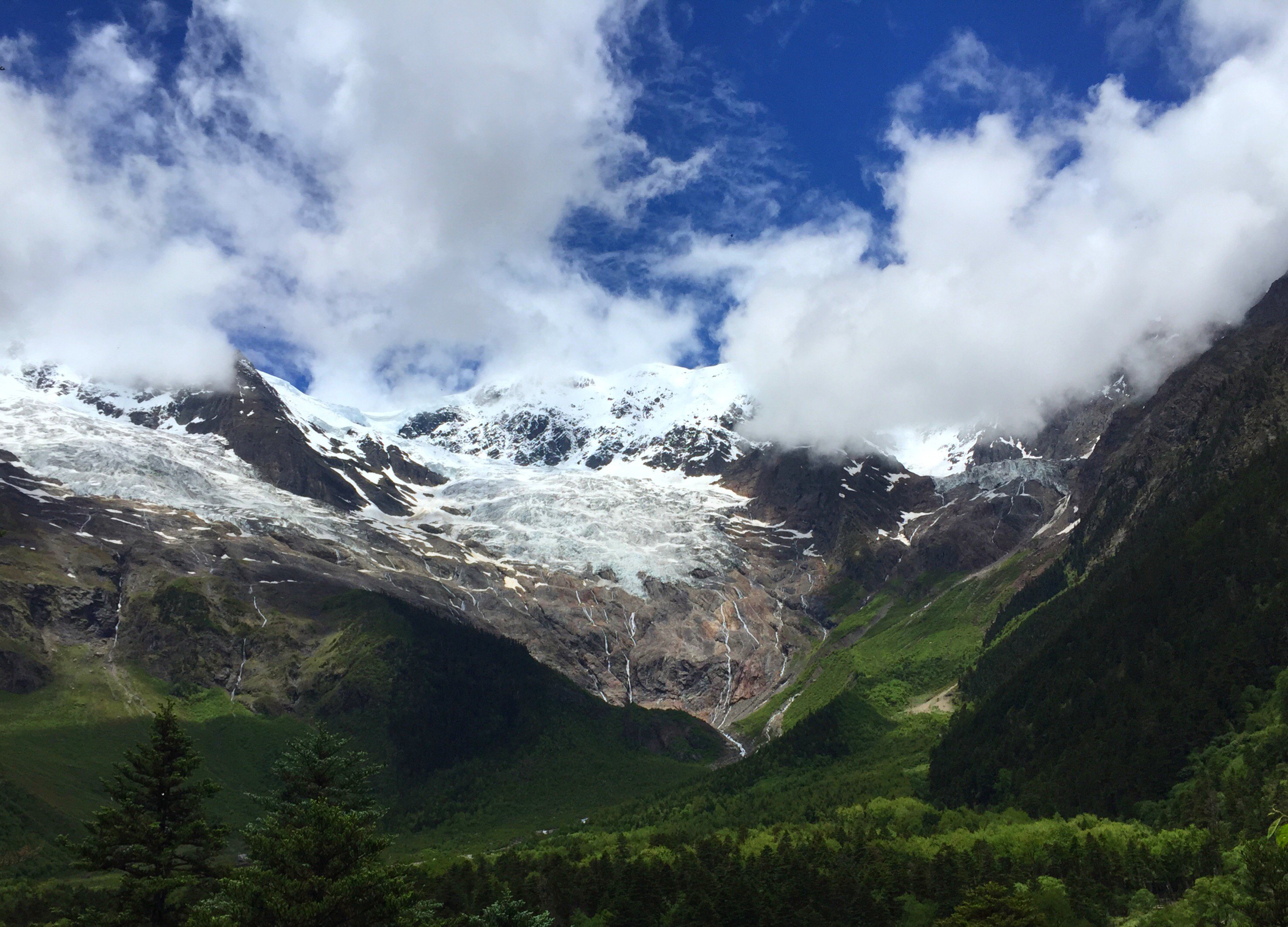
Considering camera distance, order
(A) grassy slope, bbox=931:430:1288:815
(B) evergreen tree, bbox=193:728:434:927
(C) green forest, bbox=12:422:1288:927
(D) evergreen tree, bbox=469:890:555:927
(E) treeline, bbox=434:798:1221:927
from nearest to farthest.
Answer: (B) evergreen tree, bbox=193:728:434:927 → (D) evergreen tree, bbox=469:890:555:927 → (C) green forest, bbox=12:422:1288:927 → (E) treeline, bbox=434:798:1221:927 → (A) grassy slope, bbox=931:430:1288:815

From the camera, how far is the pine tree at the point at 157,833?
55000 millimetres

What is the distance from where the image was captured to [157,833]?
187 feet

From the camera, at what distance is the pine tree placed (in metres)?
55.0

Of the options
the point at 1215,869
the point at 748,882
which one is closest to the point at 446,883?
the point at 748,882

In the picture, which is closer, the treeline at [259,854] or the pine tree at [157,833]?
the treeline at [259,854]

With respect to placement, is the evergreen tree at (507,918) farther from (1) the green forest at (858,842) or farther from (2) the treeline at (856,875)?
(2) the treeline at (856,875)

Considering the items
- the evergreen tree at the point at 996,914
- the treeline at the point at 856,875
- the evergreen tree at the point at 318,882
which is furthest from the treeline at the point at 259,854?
the treeline at the point at 856,875

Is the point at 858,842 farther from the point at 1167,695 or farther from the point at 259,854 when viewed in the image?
the point at 259,854

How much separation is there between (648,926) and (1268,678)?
118531mm

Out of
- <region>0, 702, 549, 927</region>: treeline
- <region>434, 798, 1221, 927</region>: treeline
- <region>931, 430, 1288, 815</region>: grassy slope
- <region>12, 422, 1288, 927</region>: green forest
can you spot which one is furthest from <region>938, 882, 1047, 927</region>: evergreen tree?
<region>931, 430, 1288, 815</region>: grassy slope

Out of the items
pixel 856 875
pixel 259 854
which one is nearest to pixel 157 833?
pixel 259 854

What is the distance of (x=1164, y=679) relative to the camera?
604 ft

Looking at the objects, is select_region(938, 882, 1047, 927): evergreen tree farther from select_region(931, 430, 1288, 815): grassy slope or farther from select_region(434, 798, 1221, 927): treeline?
select_region(931, 430, 1288, 815): grassy slope

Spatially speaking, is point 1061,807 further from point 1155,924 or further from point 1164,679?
point 1155,924
